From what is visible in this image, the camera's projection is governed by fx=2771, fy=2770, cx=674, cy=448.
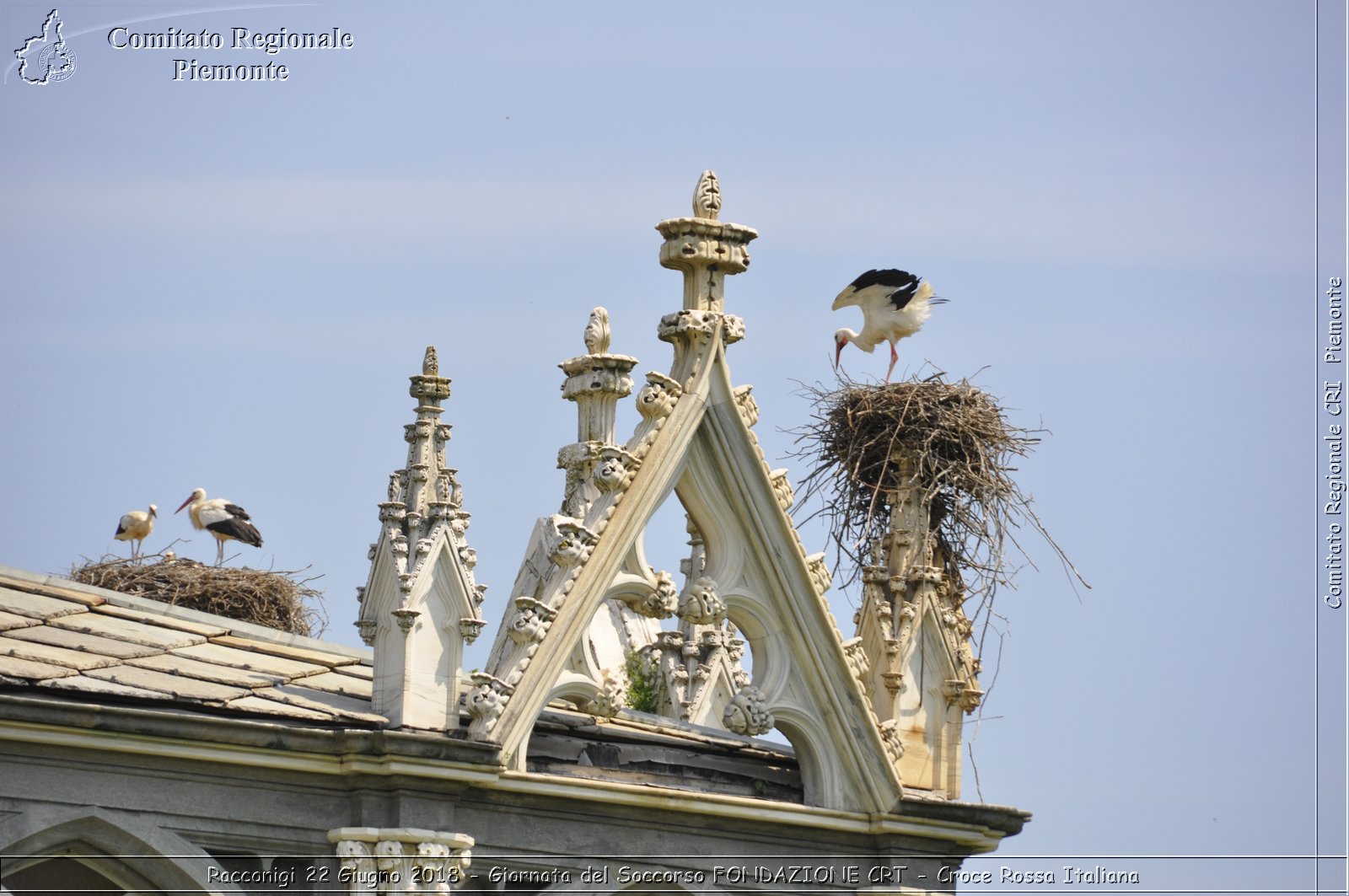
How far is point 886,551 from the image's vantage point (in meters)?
15.9

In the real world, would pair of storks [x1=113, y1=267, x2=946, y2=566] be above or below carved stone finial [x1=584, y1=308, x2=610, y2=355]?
above

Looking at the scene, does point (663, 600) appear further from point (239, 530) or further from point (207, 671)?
point (239, 530)

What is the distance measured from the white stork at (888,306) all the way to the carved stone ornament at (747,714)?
3.86 m

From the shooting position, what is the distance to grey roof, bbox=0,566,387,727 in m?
12.9

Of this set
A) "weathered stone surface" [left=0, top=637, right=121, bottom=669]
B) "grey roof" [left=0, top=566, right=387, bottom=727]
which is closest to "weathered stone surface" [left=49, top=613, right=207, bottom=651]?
"grey roof" [left=0, top=566, right=387, bottom=727]

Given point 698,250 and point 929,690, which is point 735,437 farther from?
point 929,690

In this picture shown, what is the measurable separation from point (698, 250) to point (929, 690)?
2905 mm

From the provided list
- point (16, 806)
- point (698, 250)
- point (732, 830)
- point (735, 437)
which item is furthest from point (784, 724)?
point (16, 806)

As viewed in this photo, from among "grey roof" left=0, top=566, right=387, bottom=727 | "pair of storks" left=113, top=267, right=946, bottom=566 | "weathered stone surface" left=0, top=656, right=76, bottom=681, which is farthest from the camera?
"pair of storks" left=113, top=267, right=946, bottom=566

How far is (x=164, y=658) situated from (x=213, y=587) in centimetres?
804

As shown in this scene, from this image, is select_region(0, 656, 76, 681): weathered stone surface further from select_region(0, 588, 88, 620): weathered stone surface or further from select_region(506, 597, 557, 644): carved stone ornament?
select_region(506, 597, 557, 644): carved stone ornament

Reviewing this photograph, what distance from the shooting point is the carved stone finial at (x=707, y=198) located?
49.0 ft

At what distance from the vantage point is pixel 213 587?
2169 centimetres

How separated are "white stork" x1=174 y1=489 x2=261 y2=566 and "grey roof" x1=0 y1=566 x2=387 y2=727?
263 inches
